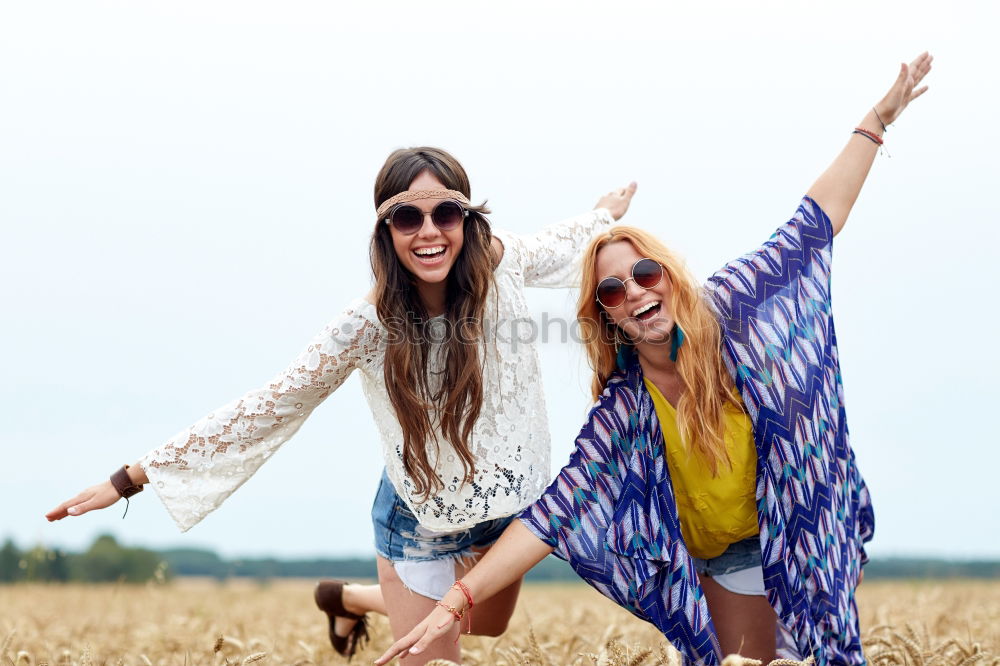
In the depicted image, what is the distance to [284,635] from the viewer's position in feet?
20.4

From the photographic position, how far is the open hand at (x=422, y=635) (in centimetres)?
339

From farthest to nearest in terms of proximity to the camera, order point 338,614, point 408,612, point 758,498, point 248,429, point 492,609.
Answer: point 338,614
point 492,609
point 408,612
point 248,429
point 758,498

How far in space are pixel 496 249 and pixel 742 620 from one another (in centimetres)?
197

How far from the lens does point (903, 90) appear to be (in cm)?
422

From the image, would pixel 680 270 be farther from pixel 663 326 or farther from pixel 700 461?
pixel 700 461

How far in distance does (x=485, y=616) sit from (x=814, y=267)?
7.22 ft

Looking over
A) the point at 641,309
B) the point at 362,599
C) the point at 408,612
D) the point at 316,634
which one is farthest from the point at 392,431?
the point at 316,634

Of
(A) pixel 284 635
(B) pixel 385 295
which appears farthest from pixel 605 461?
(A) pixel 284 635

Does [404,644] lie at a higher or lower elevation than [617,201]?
lower

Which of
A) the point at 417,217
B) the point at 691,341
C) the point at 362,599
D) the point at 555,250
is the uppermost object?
the point at 417,217

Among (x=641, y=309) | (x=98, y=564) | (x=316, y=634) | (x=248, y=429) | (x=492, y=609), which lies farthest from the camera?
(x=98, y=564)

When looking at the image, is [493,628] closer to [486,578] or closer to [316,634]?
[486,578]

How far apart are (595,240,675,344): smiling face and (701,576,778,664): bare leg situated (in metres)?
1.25

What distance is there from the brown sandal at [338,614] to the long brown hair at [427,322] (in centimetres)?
172
